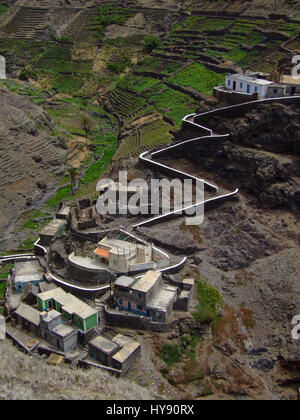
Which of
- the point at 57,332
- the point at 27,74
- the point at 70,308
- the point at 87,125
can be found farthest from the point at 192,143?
the point at 27,74

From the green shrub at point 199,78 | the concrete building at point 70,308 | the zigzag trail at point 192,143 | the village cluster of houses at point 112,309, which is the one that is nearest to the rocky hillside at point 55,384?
the village cluster of houses at point 112,309

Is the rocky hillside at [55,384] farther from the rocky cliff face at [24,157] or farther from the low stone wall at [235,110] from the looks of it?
the low stone wall at [235,110]

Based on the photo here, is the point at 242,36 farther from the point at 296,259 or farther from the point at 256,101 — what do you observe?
the point at 296,259

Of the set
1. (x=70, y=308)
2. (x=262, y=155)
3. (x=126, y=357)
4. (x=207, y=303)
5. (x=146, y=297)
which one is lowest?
(x=126, y=357)

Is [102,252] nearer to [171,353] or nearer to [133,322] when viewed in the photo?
[133,322]

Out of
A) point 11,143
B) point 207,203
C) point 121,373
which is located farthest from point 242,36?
point 121,373

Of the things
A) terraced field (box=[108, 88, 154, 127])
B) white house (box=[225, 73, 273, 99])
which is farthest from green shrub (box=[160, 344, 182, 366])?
terraced field (box=[108, 88, 154, 127])

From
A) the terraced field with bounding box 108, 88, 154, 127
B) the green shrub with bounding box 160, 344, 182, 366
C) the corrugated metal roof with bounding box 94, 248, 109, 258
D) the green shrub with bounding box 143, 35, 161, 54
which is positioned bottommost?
the green shrub with bounding box 160, 344, 182, 366

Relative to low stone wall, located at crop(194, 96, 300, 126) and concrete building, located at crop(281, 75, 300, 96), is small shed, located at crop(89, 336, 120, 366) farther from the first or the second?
concrete building, located at crop(281, 75, 300, 96)
